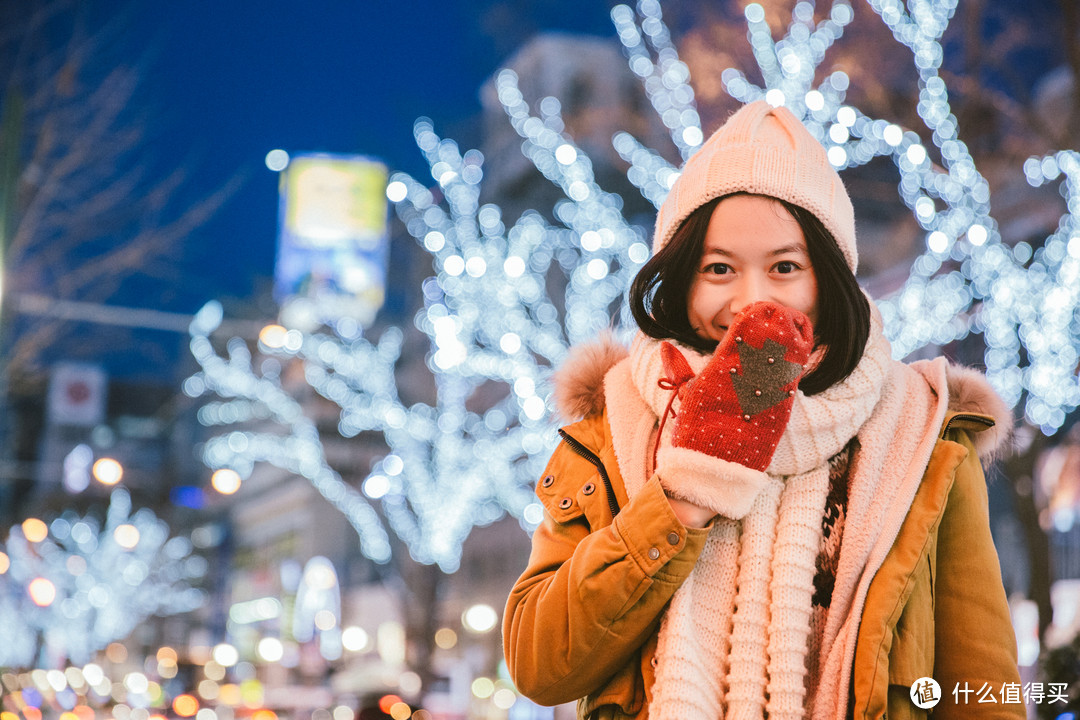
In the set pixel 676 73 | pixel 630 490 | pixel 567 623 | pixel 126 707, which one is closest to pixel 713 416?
pixel 630 490

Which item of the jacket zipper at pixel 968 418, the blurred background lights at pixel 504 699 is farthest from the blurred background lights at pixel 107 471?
the jacket zipper at pixel 968 418

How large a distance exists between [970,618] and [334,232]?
26.8m

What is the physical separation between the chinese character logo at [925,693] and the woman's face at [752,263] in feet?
2.12

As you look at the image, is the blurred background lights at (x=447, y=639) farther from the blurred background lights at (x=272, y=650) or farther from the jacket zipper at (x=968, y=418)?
the jacket zipper at (x=968, y=418)

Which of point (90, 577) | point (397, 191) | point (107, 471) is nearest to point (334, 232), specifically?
point (90, 577)

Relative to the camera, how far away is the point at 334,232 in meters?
27.5

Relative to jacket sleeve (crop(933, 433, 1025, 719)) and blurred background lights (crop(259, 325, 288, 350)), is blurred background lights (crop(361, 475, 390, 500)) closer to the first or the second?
blurred background lights (crop(259, 325, 288, 350))

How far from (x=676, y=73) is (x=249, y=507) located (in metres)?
41.9

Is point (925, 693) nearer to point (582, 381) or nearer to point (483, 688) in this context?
point (582, 381)

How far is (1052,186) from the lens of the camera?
1197 centimetres

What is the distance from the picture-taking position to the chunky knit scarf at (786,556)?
1640 mm

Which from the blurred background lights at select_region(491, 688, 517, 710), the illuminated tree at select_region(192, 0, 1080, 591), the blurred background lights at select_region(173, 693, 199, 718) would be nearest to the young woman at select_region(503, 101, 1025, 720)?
the illuminated tree at select_region(192, 0, 1080, 591)

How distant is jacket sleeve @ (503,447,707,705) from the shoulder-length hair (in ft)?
1.30

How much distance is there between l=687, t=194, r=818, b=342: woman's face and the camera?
186 cm
